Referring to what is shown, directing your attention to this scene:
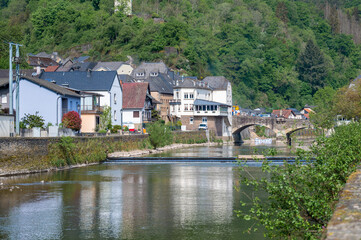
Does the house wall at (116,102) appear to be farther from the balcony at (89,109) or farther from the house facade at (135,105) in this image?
the balcony at (89,109)

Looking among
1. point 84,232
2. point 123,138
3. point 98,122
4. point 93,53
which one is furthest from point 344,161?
point 93,53

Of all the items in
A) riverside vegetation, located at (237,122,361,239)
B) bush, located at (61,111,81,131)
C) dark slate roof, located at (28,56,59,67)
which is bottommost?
riverside vegetation, located at (237,122,361,239)

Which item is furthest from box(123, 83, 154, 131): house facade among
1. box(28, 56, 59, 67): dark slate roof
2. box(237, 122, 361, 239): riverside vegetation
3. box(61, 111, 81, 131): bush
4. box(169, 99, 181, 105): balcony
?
box(237, 122, 361, 239): riverside vegetation

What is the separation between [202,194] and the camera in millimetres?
25672

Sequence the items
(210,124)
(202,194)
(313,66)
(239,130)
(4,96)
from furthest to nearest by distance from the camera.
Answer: (313,66), (239,130), (210,124), (4,96), (202,194)

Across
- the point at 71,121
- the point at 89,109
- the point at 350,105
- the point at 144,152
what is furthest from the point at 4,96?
the point at 350,105

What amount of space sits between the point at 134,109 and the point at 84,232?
48.6 metres

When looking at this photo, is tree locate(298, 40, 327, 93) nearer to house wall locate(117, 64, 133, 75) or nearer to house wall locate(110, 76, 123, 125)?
house wall locate(117, 64, 133, 75)

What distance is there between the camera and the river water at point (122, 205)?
1789 cm

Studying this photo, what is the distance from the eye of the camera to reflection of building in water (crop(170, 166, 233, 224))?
67.1ft

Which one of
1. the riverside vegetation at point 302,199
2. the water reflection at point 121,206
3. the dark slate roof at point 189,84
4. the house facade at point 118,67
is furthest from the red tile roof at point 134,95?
the riverside vegetation at point 302,199

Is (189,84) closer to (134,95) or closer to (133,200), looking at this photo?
(134,95)

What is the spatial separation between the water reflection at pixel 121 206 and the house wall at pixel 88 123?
19227 millimetres

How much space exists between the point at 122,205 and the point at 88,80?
39.0m
